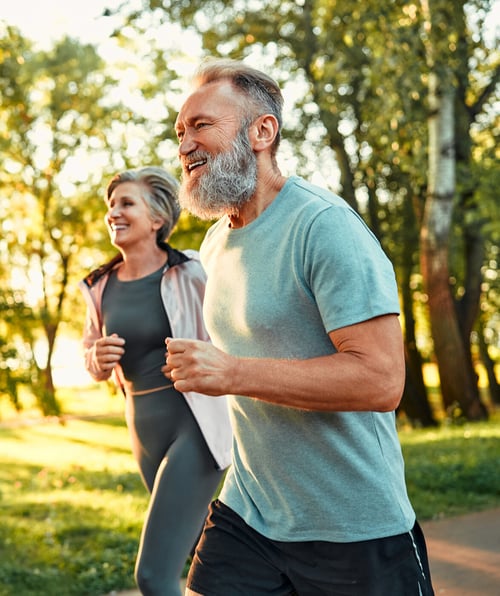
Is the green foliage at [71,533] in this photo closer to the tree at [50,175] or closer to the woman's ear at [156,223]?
the woman's ear at [156,223]

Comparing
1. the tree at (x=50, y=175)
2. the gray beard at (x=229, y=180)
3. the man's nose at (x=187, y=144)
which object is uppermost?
the tree at (x=50, y=175)

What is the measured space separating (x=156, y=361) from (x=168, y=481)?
60 centimetres

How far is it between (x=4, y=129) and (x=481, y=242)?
17154 mm

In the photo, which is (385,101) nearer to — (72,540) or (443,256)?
(443,256)

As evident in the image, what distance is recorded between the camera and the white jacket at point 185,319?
155 inches

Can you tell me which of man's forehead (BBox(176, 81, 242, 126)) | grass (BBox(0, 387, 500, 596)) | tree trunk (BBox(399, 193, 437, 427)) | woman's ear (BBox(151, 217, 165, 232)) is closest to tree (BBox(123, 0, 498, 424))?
tree trunk (BBox(399, 193, 437, 427))

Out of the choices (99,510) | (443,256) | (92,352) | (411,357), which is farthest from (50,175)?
(92,352)

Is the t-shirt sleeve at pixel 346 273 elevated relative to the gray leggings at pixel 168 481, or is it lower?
elevated

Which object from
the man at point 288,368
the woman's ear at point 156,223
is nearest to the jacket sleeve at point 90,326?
the woman's ear at point 156,223

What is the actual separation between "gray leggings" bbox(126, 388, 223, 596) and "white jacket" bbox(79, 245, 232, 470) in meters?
0.06

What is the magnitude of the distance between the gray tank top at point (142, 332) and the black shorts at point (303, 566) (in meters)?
1.50

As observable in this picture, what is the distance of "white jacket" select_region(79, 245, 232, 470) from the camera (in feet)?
12.9

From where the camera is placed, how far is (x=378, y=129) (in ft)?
39.7

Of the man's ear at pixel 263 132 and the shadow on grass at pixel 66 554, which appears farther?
the shadow on grass at pixel 66 554
